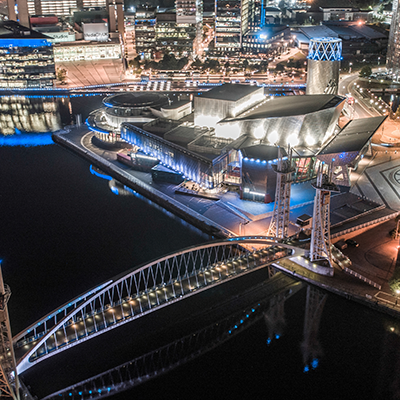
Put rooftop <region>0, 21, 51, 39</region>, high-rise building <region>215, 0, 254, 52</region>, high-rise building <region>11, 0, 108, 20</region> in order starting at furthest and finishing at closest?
high-rise building <region>11, 0, 108, 20</region> → high-rise building <region>215, 0, 254, 52</region> → rooftop <region>0, 21, 51, 39</region>

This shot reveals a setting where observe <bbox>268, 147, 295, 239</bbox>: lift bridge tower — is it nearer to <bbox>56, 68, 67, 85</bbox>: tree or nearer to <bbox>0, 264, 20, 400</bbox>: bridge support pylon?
<bbox>0, 264, 20, 400</bbox>: bridge support pylon

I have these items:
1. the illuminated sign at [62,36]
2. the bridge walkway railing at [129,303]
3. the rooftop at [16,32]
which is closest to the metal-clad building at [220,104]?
the bridge walkway railing at [129,303]

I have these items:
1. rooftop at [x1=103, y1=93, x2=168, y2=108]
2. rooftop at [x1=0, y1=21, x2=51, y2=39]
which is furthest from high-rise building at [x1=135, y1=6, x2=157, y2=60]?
rooftop at [x1=103, y1=93, x2=168, y2=108]

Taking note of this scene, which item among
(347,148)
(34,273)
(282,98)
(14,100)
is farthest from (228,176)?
(14,100)

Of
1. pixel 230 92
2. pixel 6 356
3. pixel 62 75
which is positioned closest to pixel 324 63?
pixel 230 92

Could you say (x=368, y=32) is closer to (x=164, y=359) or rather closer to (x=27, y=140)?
(x=27, y=140)

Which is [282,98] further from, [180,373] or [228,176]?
[180,373]
